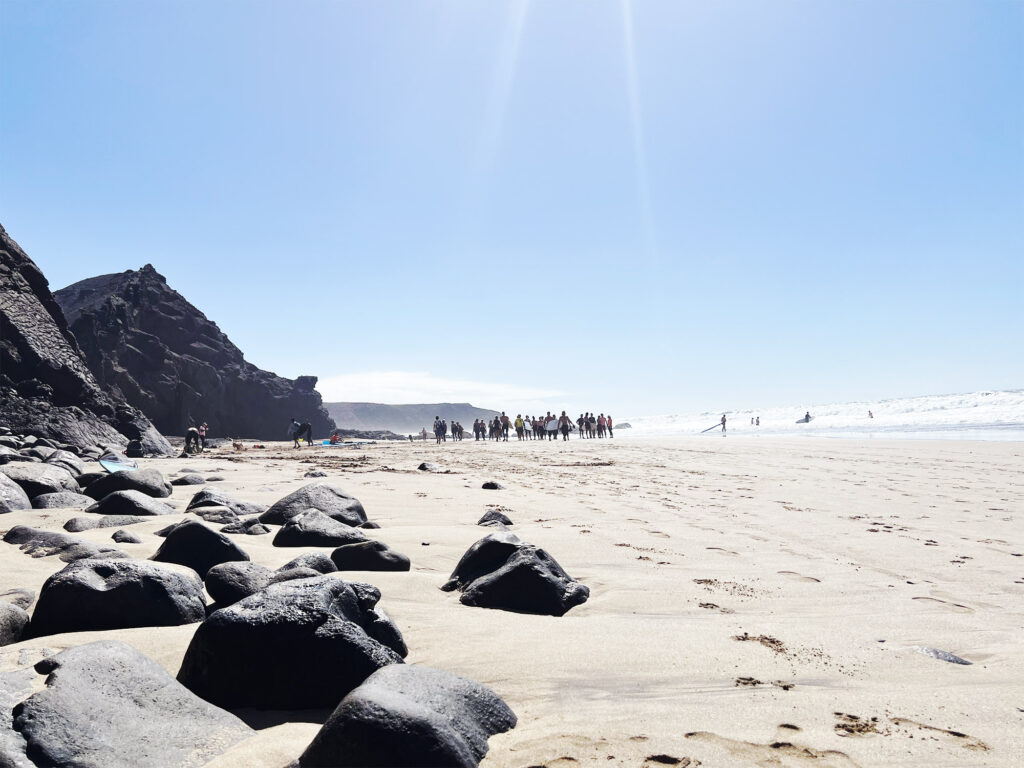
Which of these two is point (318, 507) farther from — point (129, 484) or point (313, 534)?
point (129, 484)

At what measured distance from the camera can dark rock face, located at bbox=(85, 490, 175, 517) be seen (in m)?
5.47

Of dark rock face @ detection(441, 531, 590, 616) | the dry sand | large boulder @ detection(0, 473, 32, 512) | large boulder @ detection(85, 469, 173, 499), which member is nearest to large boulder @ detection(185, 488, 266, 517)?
the dry sand

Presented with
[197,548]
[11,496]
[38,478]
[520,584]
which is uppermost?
[38,478]

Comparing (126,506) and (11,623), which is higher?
(126,506)

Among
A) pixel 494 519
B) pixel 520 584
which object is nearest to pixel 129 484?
Result: pixel 494 519

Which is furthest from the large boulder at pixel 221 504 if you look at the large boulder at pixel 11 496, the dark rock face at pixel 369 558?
the dark rock face at pixel 369 558

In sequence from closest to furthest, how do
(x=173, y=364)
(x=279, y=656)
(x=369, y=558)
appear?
(x=279, y=656) < (x=369, y=558) < (x=173, y=364)

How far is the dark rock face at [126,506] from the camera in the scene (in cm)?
547

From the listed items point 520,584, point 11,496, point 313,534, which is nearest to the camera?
point 520,584

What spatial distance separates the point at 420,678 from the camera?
6.24 ft

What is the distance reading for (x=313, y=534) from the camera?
4.46 meters

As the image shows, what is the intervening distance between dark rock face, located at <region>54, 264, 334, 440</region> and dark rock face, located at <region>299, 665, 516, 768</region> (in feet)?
149

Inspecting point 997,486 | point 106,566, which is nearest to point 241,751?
point 106,566

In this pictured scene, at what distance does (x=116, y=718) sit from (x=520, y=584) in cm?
194
